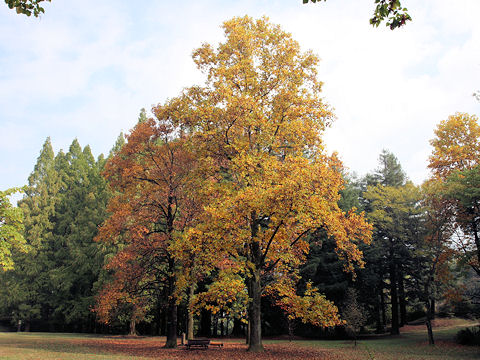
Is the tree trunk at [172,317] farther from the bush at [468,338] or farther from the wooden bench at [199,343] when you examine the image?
the bush at [468,338]

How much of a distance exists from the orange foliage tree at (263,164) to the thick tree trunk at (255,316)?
0.14ft

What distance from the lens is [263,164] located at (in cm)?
1331

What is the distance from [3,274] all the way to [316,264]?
32.4 meters

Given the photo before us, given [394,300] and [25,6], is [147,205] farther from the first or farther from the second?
[394,300]

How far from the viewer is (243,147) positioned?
48.9 ft

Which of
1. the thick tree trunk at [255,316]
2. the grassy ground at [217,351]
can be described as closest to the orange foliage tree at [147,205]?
the grassy ground at [217,351]

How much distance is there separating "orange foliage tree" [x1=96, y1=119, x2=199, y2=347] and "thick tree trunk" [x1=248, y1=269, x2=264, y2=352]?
5.64 m

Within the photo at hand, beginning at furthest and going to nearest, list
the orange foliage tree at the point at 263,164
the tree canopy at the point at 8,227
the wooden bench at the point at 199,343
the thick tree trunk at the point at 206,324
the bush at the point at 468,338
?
the thick tree trunk at the point at 206,324 < the bush at the point at 468,338 < the wooden bench at the point at 199,343 < the tree canopy at the point at 8,227 < the orange foliage tree at the point at 263,164

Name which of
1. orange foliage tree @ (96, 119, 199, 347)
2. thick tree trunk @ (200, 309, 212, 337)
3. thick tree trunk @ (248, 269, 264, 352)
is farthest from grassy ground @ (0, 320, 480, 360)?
thick tree trunk @ (200, 309, 212, 337)

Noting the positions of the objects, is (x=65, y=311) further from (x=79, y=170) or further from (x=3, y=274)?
(x=79, y=170)

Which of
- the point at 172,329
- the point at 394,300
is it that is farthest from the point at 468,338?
the point at 172,329

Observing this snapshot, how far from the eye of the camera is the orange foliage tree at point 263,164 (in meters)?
12.9

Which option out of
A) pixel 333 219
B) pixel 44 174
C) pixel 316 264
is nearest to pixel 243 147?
pixel 333 219

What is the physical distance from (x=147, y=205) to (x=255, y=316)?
366 inches
